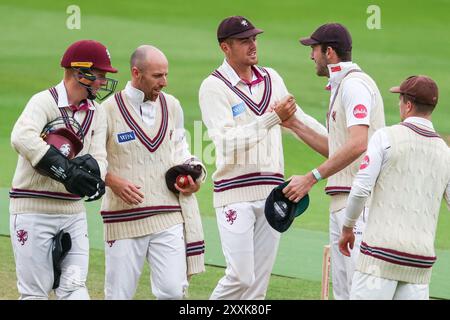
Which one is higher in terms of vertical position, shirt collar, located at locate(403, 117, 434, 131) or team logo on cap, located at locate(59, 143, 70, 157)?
shirt collar, located at locate(403, 117, 434, 131)

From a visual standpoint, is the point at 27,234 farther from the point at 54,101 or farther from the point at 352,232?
the point at 352,232

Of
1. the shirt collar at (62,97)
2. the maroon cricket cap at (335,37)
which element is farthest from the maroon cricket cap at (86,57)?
the maroon cricket cap at (335,37)

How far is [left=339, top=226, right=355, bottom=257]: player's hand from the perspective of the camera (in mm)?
7285

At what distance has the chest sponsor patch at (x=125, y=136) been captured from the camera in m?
7.98

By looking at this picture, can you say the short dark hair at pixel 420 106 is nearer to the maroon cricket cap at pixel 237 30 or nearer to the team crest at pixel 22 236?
the maroon cricket cap at pixel 237 30

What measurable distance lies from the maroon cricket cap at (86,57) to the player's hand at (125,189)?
79cm

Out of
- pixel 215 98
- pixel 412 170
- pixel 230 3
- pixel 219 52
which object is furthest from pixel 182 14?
pixel 412 170

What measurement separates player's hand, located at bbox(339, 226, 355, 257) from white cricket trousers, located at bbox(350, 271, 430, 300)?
398 mm

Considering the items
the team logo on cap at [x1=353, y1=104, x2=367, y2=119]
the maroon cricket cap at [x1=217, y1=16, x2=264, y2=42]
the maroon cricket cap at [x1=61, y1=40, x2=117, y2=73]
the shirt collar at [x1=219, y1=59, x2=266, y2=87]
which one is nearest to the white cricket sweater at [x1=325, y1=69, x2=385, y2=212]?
the team logo on cap at [x1=353, y1=104, x2=367, y2=119]

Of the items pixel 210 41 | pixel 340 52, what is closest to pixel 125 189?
pixel 340 52

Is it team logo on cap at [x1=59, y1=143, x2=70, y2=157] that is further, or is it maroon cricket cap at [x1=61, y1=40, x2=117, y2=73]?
maroon cricket cap at [x1=61, y1=40, x2=117, y2=73]

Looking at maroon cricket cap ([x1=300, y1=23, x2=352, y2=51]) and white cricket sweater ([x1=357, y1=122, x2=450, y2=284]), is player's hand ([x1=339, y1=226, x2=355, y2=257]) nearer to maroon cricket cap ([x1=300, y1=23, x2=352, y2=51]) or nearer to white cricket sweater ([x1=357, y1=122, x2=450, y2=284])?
white cricket sweater ([x1=357, y1=122, x2=450, y2=284])

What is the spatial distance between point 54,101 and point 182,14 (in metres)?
16.7

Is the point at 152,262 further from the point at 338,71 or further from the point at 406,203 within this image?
the point at 406,203
